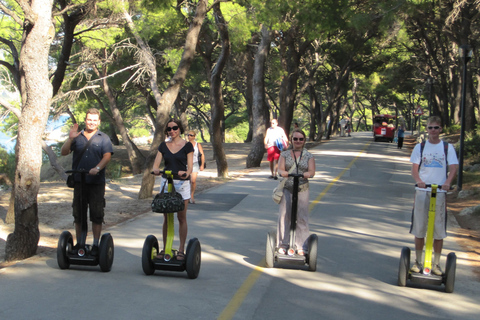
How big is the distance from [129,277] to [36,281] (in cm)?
106

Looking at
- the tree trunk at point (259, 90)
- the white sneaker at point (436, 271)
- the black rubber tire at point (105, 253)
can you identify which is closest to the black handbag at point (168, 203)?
the black rubber tire at point (105, 253)

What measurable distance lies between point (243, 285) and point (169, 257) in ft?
Answer: 3.07

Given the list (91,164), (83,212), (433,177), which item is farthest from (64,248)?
(433,177)

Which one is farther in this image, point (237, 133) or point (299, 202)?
point (237, 133)

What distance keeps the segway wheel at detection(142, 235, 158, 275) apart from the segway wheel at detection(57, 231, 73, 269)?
0.99 m

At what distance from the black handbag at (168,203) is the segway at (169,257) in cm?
14

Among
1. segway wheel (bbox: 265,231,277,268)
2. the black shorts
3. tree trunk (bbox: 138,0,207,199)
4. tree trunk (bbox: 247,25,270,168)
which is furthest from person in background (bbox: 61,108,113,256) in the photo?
tree trunk (bbox: 247,25,270,168)

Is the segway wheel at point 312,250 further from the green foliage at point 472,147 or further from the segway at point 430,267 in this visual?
the green foliage at point 472,147

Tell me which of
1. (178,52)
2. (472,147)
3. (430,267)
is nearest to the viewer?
(430,267)

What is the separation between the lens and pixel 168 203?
6.38 m

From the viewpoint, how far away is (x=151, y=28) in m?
21.3

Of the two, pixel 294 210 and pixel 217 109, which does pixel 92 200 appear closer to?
pixel 294 210

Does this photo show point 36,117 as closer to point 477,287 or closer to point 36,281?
point 36,281

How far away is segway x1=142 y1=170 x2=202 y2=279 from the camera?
6566mm
